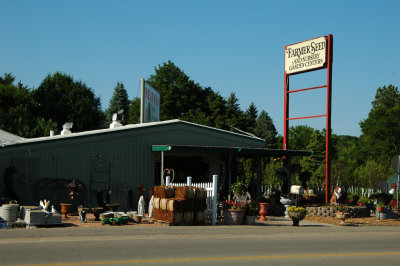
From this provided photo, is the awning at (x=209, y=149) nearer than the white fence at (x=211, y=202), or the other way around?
the white fence at (x=211, y=202)

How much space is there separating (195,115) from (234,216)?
44892mm

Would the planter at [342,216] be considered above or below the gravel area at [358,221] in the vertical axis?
above

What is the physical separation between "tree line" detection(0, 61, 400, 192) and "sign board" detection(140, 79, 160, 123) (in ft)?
19.5

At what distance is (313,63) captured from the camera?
1023 inches

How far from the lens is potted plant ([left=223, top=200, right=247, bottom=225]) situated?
1766 centimetres

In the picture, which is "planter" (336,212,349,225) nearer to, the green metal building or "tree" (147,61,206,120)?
the green metal building

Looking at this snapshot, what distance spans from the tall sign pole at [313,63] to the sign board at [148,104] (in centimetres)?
816

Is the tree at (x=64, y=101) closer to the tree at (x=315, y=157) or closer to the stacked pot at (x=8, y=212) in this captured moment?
the tree at (x=315, y=157)

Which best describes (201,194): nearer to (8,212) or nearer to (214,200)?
(214,200)

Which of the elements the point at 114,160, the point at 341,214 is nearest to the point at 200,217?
the point at 341,214

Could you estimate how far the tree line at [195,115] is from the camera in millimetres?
44625

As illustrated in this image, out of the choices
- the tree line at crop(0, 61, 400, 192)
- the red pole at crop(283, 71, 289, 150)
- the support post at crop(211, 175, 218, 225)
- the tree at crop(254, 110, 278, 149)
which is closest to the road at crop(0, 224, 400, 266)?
the support post at crop(211, 175, 218, 225)

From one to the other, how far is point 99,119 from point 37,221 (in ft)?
141

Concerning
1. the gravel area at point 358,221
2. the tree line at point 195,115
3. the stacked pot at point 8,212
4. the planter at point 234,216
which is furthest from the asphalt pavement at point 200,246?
the tree line at point 195,115
